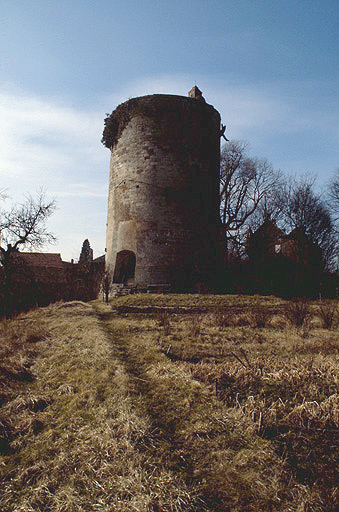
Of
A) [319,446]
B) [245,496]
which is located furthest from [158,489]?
[319,446]

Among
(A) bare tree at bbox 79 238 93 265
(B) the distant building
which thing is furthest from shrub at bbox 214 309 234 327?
(A) bare tree at bbox 79 238 93 265

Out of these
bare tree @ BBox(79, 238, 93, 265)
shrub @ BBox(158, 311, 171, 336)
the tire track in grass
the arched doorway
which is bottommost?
the tire track in grass

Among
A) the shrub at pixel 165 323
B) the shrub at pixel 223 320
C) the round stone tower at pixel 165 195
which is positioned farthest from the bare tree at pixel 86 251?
the shrub at pixel 223 320

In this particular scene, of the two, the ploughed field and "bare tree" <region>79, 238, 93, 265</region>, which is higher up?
"bare tree" <region>79, 238, 93, 265</region>

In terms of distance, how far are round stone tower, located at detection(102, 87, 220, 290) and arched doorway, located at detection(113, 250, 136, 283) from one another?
5 cm

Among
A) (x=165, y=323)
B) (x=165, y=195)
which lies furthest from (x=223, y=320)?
(x=165, y=195)

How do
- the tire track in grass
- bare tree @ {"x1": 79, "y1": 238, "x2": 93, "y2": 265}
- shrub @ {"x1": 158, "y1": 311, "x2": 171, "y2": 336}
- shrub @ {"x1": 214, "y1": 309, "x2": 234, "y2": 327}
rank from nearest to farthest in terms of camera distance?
the tire track in grass → shrub @ {"x1": 158, "y1": 311, "x2": 171, "y2": 336} → shrub @ {"x1": 214, "y1": 309, "x2": 234, "y2": 327} → bare tree @ {"x1": 79, "y1": 238, "x2": 93, "y2": 265}

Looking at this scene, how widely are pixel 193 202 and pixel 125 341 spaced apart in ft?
33.2

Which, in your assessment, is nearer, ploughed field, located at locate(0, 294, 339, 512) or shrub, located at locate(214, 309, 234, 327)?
ploughed field, located at locate(0, 294, 339, 512)

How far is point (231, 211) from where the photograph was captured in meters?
25.4

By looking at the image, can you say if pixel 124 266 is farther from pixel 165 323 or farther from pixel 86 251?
pixel 86 251

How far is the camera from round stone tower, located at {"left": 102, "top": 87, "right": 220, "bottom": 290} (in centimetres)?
1583

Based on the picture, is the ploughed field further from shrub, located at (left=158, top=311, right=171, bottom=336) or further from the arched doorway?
the arched doorway

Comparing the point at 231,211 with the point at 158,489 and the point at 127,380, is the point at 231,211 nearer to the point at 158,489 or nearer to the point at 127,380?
the point at 127,380
